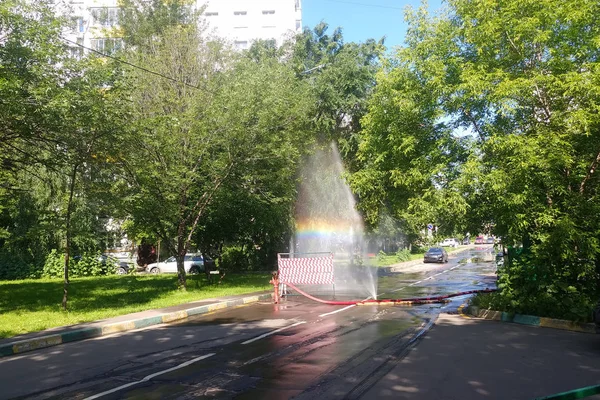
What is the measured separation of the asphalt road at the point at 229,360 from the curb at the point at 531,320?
117cm

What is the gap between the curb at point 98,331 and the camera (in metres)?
9.42

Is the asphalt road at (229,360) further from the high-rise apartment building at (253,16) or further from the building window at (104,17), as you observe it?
the high-rise apartment building at (253,16)

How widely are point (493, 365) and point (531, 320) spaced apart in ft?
14.2

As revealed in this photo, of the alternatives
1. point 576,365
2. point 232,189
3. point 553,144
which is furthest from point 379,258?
point 576,365

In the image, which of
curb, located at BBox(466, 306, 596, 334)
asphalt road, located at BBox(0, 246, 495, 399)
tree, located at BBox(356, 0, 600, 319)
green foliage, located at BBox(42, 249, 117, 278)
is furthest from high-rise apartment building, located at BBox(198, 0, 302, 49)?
curb, located at BBox(466, 306, 596, 334)

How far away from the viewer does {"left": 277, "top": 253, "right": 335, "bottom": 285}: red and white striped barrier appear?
16797 mm

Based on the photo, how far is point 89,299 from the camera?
16734mm

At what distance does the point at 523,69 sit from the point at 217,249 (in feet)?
62.7

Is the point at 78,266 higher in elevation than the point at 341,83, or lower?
lower

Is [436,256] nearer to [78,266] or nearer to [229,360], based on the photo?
[78,266]

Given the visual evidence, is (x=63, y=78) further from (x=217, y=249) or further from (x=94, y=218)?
(x=217, y=249)

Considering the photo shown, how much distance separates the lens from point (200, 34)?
24156 millimetres

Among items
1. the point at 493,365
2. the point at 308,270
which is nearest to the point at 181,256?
the point at 308,270

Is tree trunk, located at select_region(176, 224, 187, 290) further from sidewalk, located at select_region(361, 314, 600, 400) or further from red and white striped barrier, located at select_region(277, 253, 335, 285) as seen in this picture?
sidewalk, located at select_region(361, 314, 600, 400)
